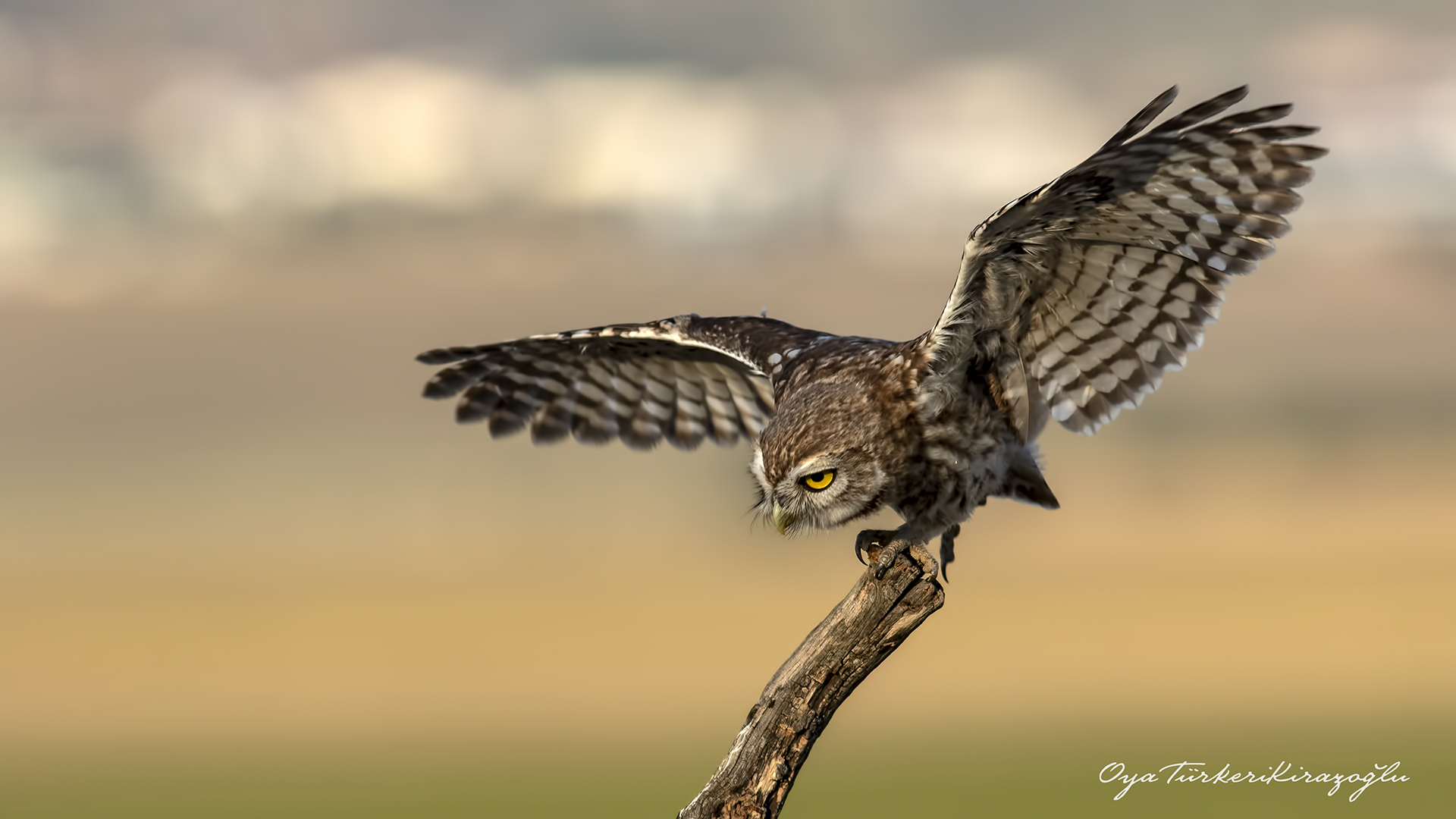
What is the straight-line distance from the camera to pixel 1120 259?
7.62 m

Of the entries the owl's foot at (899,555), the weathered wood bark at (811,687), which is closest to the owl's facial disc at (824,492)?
the owl's foot at (899,555)

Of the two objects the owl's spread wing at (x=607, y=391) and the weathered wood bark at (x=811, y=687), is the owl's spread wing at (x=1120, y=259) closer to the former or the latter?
the weathered wood bark at (x=811, y=687)

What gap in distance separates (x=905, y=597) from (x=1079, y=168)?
8.44 ft

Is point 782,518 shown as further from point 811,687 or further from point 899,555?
point 811,687

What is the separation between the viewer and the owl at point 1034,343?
6.96 m

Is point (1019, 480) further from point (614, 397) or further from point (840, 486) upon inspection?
point (614, 397)

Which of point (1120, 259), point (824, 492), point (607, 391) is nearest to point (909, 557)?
point (824, 492)

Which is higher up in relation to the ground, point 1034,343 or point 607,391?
point 607,391

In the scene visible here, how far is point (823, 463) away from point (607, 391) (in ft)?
13.0

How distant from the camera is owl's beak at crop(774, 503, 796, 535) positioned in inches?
302

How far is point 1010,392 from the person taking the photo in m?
8.27

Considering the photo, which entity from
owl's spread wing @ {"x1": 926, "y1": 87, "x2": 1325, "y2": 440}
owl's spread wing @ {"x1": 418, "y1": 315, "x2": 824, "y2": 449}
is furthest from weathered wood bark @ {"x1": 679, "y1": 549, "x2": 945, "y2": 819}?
owl's spread wing @ {"x1": 418, "y1": 315, "x2": 824, "y2": 449}

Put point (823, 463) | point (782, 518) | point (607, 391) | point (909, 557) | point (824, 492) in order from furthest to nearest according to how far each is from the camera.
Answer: point (607, 391) < point (782, 518) < point (824, 492) < point (823, 463) < point (909, 557)

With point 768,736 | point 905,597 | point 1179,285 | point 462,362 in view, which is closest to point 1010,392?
point 1179,285
